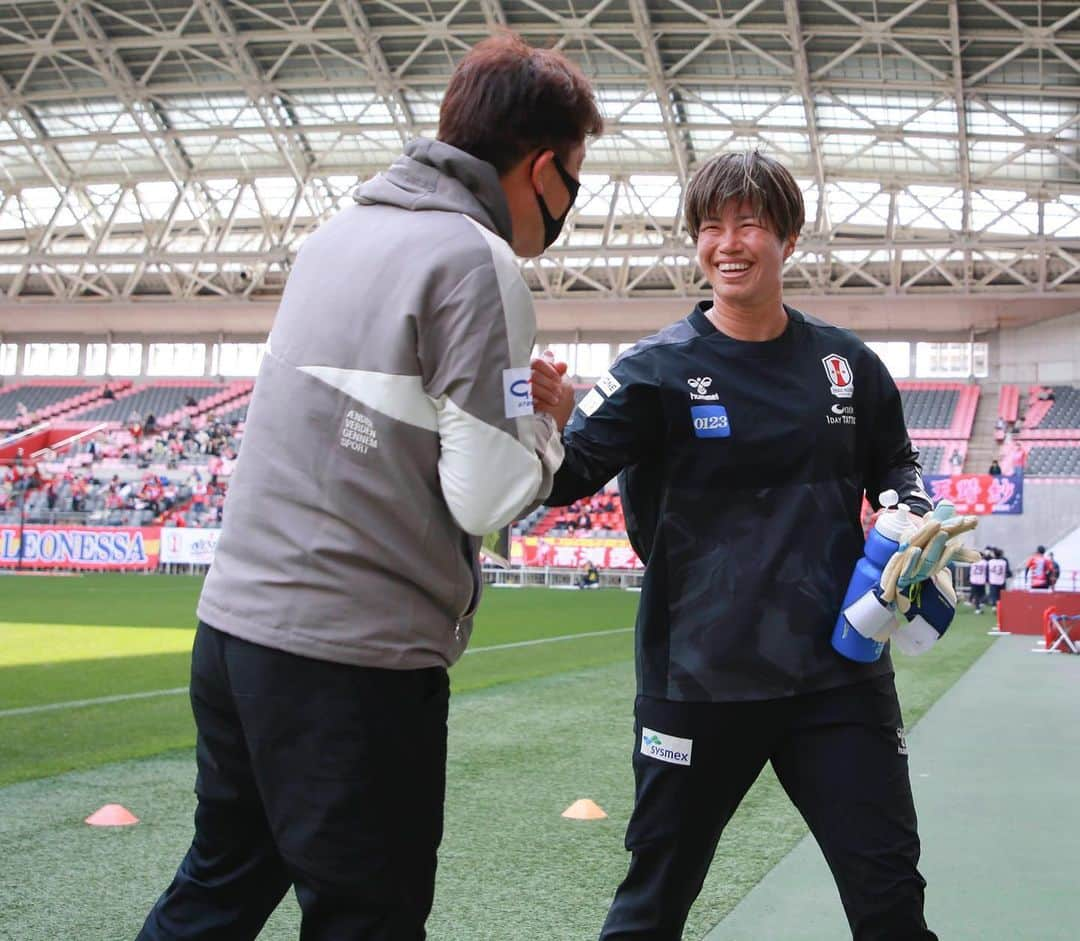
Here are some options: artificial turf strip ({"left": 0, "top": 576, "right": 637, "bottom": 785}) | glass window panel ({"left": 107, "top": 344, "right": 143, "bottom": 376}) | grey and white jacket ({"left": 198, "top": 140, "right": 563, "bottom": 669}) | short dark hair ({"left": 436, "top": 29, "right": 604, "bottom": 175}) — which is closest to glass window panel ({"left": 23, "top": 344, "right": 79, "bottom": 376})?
glass window panel ({"left": 107, "top": 344, "right": 143, "bottom": 376})

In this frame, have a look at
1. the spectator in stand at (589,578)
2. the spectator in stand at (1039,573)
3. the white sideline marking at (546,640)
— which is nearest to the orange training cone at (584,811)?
the white sideline marking at (546,640)

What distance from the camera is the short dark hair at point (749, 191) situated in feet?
9.21

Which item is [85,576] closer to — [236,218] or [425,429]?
[236,218]

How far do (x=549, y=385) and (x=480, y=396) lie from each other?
18.1 inches

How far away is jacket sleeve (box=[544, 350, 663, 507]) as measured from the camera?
2.69m

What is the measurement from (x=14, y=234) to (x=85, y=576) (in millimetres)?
20281

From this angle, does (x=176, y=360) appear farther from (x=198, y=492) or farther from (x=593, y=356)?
(x=593, y=356)

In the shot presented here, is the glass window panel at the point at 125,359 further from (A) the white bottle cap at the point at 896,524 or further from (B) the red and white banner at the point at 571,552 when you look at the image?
(A) the white bottle cap at the point at 896,524

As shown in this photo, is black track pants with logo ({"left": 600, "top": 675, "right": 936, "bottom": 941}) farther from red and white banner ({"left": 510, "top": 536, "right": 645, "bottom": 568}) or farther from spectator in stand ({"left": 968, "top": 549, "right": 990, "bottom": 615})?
red and white banner ({"left": 510, "top": 536, "right": 645, "bottom": 568})

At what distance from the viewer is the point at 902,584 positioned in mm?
2543

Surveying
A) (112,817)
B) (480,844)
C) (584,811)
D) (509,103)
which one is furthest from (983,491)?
(509,103)

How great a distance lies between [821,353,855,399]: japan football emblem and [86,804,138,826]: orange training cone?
355cm

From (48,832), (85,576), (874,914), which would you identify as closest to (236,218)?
(85,576)

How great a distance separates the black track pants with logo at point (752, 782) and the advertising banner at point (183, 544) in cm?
3063
